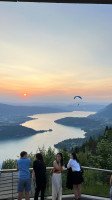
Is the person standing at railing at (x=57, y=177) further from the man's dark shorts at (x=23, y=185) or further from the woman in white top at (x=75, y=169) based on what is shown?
the man's dark shorts at (x=23, y=185)

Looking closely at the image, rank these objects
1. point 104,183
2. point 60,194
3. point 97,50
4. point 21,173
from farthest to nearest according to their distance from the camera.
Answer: point 97,50, point 104,183, point 60,194, point 21,173

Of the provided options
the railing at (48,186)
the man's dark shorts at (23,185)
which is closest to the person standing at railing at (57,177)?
the railing at (48,186)

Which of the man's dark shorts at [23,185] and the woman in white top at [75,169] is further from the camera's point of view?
the woman in white top at [75,169]

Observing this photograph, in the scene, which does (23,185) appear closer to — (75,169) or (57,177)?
(57,177)

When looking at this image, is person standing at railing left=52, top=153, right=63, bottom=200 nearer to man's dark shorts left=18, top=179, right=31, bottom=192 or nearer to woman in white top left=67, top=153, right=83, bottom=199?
woman in white top left=67, top=153, right=83, bottom=199

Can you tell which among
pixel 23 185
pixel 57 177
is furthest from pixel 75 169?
pixel 23 185

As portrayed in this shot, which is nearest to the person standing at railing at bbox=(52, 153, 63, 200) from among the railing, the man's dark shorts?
the railing

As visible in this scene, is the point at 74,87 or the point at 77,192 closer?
the point at 77,192

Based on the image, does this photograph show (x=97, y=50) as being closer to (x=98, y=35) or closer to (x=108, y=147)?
(x=98, y=35)

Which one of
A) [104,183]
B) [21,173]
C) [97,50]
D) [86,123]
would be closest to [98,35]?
[97,50]
